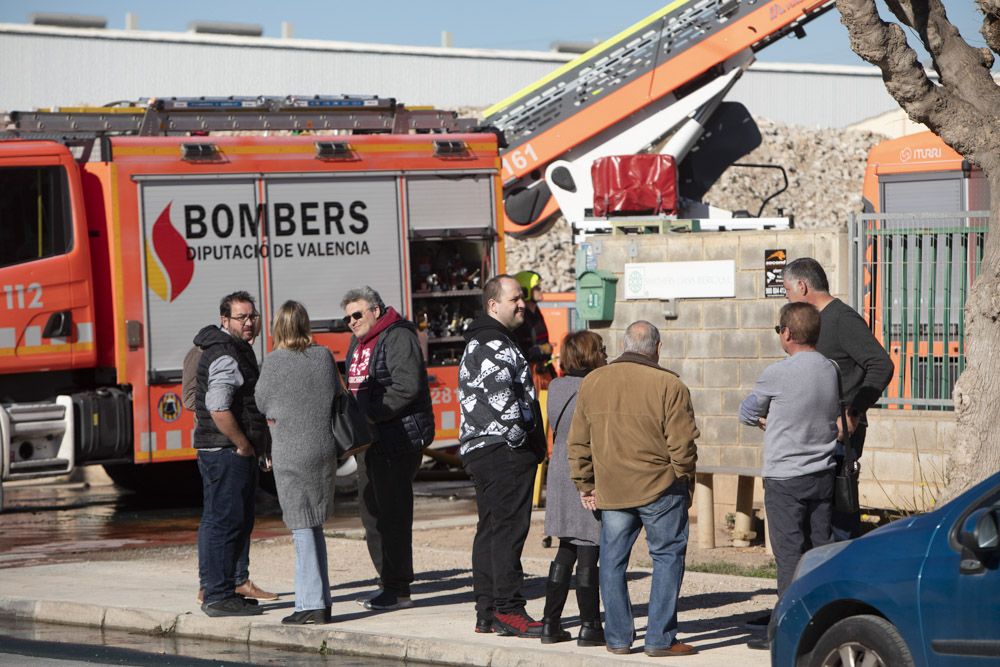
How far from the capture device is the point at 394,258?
15562 millimetres

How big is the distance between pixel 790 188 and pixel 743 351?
1434 inches

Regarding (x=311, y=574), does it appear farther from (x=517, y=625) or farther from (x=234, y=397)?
(x=517, y=625)

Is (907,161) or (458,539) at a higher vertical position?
(907,161)

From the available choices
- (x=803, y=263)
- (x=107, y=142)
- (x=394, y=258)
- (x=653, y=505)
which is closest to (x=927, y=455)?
(x=803, y=263)

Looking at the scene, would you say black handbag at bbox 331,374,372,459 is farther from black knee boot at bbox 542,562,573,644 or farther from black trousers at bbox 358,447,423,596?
black knee boot at bbox 542,562,573,644

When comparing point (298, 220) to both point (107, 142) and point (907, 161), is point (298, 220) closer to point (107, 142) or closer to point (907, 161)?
point (107, 142)

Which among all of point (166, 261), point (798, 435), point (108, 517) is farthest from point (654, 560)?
point (108, 517)

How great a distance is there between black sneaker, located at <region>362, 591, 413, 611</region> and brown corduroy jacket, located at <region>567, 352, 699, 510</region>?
7.17 ft

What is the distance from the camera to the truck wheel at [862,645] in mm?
5928

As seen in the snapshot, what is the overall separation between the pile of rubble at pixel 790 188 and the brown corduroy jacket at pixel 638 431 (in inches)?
1131

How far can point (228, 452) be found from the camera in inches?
361

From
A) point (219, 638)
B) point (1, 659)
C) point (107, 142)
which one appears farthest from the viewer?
point (107, 142)

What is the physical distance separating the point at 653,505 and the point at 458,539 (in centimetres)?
521

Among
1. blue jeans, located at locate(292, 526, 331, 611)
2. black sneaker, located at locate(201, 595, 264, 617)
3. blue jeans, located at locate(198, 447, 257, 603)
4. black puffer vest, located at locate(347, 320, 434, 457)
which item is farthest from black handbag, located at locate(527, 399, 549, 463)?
black sneaker, located at locate(201, 595, 264, 617)
